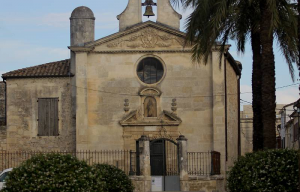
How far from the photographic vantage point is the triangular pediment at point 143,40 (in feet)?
119

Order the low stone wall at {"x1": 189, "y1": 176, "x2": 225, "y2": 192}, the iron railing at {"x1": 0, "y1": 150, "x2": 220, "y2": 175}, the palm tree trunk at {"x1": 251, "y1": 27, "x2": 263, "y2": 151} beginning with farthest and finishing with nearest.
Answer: the iron railing at {"x1": 0, "y1": 150, "x2": 220, "y2": 175}, the low stone wall at {"x1": 189, "y1": 176, "x2": 225, "y2": 192}, the palm tree trunk at {"x1": 251, "y1": 27, "x2": 263, "y2": 151}

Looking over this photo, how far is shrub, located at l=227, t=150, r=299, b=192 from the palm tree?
246cm

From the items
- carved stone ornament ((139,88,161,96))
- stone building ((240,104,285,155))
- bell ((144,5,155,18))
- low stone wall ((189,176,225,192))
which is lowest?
low stone wall ((189,176,225,192))

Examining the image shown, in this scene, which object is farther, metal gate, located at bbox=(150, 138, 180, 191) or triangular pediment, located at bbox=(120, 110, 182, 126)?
triangular pediment, located at bbox=(120, 110, 182, 126)

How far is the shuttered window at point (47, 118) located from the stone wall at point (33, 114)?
0.18m

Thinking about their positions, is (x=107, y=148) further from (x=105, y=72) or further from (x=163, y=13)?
(x=163, y=13)

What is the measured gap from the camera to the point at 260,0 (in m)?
23.6

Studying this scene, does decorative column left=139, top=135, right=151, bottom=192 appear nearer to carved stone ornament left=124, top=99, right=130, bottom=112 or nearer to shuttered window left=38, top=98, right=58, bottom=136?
carved stone ornament left=124, top=99, right=130, bottom=112

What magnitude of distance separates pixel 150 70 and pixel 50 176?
17.5 m

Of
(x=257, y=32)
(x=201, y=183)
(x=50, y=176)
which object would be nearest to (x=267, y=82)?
(x=257, y=32)

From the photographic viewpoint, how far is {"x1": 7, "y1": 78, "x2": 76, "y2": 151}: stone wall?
121 feet

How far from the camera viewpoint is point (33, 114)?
37125 millimetres

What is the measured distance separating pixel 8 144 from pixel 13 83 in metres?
3.15

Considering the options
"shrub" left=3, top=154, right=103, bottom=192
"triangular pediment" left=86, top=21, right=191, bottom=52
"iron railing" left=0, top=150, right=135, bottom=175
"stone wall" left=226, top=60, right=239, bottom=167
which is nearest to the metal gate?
"iron railing" left=0, top=150, right=135, bottom=175
